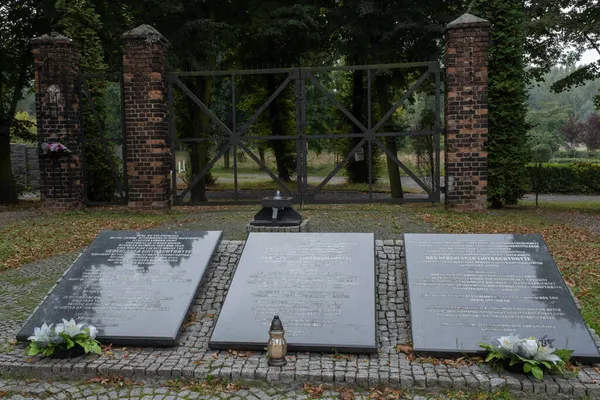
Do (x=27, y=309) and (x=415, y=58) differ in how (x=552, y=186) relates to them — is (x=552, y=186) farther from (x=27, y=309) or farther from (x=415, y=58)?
(x=27, y=309)

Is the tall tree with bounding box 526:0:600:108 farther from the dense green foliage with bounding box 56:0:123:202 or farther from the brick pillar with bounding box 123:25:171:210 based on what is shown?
the dense green foliage with bounding box 56:0:123:202

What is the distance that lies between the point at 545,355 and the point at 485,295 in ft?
2.41

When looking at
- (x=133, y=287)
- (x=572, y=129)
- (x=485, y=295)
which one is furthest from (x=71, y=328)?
(x=572, y=129)

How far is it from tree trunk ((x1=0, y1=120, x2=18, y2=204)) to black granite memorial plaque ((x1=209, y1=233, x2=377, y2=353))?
1399 centimetres

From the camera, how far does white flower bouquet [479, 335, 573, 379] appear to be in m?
3.60

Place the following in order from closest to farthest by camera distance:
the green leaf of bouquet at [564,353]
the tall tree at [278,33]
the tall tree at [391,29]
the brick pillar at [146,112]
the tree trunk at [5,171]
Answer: the green leaf of bouquet at [564,353], the brick pillar at [146,112], the tall tree at [391,29], the tall tree at [278,33], the tree trunk at [5,171]

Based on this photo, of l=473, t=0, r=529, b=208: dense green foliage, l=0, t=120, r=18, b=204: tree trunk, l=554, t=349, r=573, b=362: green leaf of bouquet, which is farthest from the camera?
l=0, t=120, r=18, b=204: tree trunk

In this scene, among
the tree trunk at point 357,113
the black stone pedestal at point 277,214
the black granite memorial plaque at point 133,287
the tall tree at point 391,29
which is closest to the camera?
the black granite memorial plaque at point 133,287

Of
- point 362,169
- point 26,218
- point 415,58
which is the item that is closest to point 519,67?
point 415,58

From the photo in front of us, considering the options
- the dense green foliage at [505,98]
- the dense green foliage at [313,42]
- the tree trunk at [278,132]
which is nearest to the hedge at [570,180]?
the dense green foliage at [313,42]

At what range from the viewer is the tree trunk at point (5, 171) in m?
16.2

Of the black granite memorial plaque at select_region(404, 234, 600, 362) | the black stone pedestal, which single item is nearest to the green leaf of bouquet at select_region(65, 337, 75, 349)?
the black stone pedestal

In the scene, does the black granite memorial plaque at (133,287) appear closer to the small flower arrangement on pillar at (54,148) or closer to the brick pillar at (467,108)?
the brick pillar at (467,108)

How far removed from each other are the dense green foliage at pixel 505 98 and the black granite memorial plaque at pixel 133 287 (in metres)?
7.01
